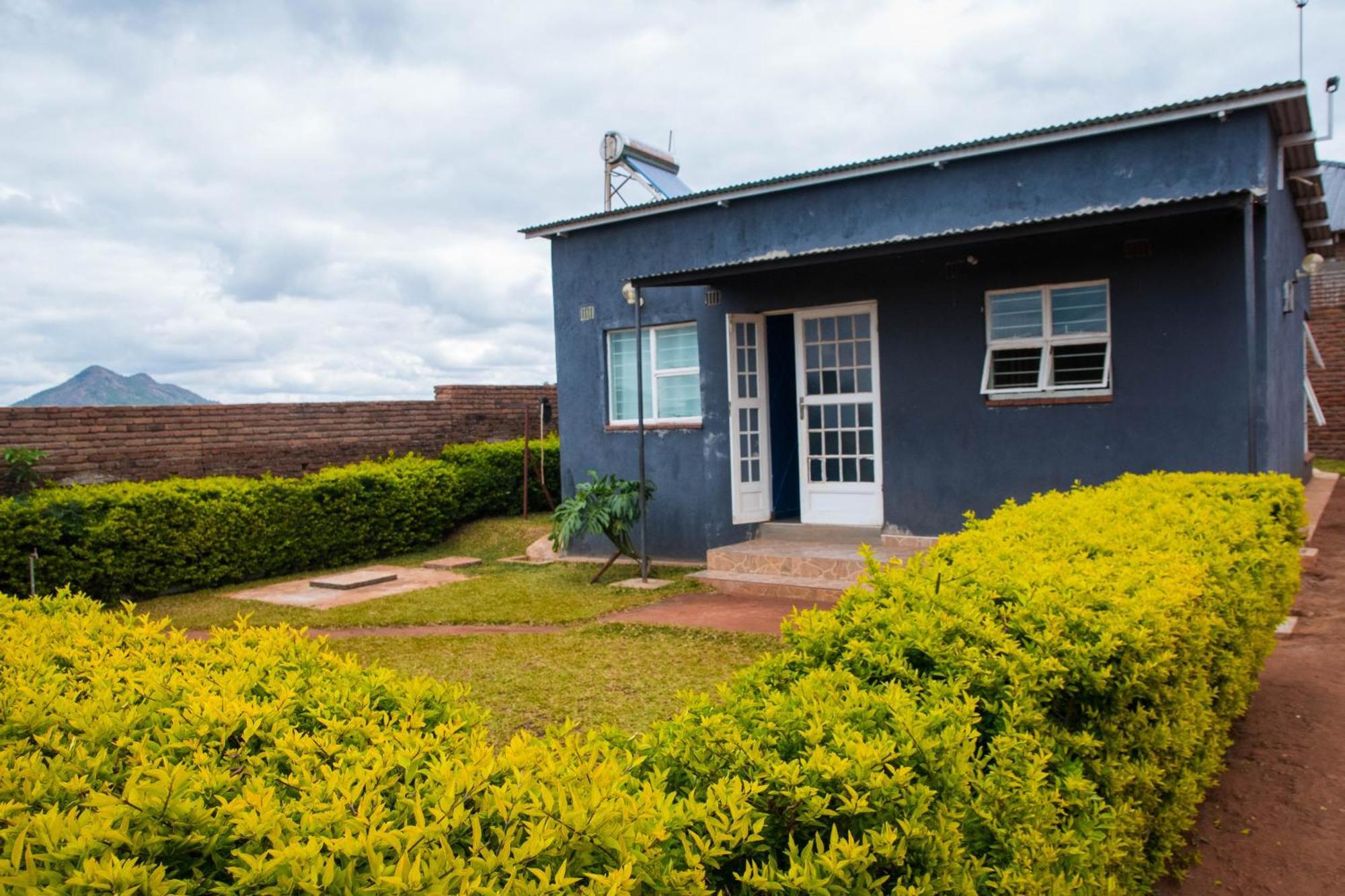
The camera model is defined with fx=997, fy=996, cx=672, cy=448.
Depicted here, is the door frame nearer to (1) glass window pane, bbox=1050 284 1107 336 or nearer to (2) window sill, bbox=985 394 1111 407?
(2) window sill, bbox=985 394 1111 407

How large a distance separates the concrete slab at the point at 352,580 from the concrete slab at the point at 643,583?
104 inches

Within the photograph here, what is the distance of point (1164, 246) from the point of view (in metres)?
8.28

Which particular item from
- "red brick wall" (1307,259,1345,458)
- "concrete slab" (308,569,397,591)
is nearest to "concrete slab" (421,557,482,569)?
"concrete slab" (308,569,397,591)

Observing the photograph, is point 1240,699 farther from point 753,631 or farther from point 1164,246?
point 1164,246

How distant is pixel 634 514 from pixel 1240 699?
6.41 m

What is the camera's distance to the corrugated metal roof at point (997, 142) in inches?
313

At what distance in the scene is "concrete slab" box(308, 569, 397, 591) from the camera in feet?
34.5

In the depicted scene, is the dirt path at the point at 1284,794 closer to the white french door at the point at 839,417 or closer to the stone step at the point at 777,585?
the stone step at the point at 777,585

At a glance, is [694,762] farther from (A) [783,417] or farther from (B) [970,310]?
(A) [783,417]

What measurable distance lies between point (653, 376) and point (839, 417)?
2262mm

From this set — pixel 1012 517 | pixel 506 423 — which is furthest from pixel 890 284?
pixel 506 423

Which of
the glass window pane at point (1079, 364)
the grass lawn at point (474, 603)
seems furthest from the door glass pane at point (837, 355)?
the grass lawn at point (474, 603)

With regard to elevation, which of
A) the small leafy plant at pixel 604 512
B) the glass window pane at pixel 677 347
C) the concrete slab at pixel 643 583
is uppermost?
the glass window pane at pixel 677 347

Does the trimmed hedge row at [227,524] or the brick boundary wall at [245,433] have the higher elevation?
the brick boundary wall at [245,433]
